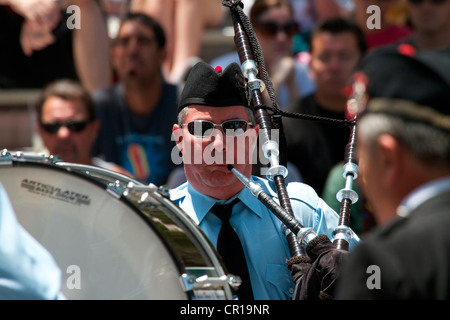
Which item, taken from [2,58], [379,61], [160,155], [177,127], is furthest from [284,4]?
[379,61]

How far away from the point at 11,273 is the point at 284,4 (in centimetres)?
363

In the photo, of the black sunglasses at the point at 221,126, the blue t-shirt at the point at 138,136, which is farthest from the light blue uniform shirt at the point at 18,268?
the blue t-shirt at the point at 138,136

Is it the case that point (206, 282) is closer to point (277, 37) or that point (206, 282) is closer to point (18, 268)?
point (18, 268)

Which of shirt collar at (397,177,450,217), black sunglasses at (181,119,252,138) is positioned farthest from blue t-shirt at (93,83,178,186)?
shirt collar at (397,177,450,217)

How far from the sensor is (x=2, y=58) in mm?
5590

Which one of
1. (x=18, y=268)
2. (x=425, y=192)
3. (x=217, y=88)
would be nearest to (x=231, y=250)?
(x=217, y=88)

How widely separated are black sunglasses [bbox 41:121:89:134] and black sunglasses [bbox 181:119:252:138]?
5.98 ft

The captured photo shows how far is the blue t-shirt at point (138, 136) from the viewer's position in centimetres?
480

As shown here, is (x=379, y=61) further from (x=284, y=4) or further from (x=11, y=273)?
(x=284, y=4)

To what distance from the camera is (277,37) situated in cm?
519

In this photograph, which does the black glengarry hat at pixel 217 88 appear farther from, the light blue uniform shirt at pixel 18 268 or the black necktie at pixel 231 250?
the light blue uniform shirt at pixel 18 268

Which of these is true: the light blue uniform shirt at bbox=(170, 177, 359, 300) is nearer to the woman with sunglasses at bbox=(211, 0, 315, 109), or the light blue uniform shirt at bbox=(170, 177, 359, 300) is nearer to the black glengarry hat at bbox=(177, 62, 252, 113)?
the black glengarry hat at bbox=(177, 62, 252, 113)

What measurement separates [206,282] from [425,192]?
0.89 meters

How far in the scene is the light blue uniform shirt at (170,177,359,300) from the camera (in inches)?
106
